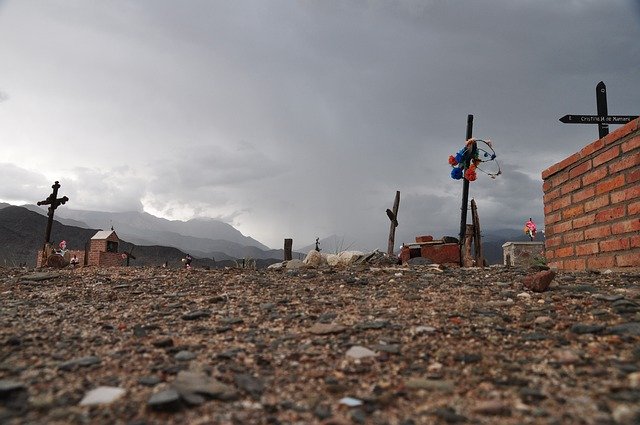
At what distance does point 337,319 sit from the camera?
11.5 feet

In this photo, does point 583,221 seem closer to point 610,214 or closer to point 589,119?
point 610,214

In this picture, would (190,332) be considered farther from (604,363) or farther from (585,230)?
(585,230)

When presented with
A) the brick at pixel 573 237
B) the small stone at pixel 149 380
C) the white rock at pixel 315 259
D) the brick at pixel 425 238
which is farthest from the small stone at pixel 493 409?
the brick at pixel 425 238

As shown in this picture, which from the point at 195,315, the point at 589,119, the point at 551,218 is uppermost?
the point at 589,119

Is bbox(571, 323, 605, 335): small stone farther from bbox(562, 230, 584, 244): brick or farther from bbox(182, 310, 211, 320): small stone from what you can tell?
bbox(182, 310, 211, 320): small stone

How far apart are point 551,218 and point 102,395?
5903 mm

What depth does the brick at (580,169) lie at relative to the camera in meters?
5.17

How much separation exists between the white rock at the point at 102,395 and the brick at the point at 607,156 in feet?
17.0

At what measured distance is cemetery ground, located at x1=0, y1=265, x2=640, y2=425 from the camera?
78.7 inches

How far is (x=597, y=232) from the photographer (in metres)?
4.99

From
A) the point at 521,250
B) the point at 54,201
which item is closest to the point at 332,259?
the point at 54,201

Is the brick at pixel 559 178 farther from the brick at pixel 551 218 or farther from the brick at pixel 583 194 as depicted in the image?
the brick at pixel 551 218

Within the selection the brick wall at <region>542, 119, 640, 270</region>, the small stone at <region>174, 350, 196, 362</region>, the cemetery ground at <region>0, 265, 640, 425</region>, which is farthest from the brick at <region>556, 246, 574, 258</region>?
the small stone at <region>174, 350, 196, 362</region>

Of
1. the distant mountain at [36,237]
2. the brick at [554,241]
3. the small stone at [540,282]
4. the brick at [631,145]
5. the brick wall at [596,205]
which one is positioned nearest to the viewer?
the small stone at [540,282]
